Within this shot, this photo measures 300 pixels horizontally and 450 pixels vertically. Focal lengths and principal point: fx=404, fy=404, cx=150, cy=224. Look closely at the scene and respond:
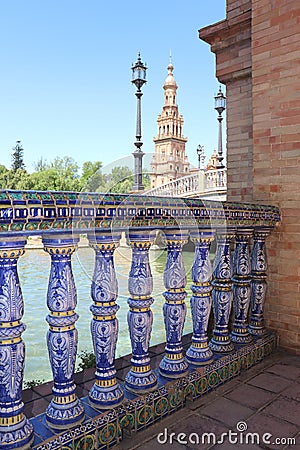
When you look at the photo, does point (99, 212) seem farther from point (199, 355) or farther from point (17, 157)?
point (17, 157)

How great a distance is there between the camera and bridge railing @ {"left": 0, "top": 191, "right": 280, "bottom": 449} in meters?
1.70

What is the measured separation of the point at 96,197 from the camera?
1908mm

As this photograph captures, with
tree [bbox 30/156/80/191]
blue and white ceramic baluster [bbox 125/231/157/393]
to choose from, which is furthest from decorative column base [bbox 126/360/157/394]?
tree [bbox 30/156/80/191]

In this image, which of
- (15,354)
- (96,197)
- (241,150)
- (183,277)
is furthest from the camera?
(241,150)

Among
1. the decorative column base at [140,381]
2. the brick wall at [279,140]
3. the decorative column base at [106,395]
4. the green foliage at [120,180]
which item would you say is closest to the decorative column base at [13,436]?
the decorative column base at [106,395]

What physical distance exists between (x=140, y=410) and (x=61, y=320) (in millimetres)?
766

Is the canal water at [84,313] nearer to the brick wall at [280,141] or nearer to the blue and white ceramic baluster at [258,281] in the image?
the blue and white ceramic baluster at [258,281]

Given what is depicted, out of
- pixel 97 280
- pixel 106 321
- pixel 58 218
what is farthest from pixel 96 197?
pixel 106 321

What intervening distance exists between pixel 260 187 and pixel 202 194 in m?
12.0

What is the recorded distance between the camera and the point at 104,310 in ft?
6.93

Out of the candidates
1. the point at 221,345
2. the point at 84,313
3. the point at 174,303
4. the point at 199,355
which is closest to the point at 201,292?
the point at 174,303

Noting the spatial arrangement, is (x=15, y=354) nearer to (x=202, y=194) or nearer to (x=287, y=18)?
(x=287, y=18)

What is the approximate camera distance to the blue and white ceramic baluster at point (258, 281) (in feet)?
11.6

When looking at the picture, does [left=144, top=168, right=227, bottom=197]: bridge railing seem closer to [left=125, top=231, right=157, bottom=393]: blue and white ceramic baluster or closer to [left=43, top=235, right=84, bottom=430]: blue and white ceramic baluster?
[left=125, top=231, right=157, bottom=393]: blue and white ceramic baluster
